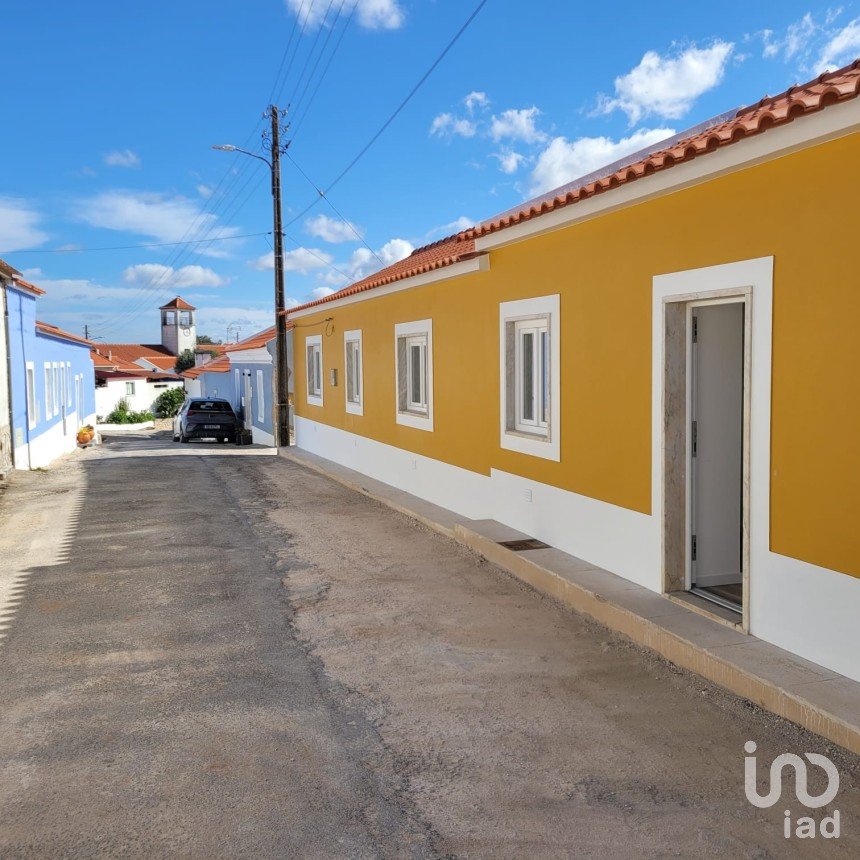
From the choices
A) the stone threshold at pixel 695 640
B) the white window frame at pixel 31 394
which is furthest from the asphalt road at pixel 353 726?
the white window frame at pixel 31 394

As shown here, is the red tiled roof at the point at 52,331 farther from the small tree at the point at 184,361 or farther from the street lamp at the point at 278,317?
the small tree at the point at 184,361

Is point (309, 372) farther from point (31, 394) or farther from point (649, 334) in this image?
point (649, 334)

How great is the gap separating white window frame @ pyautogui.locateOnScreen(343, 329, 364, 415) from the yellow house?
14.6 ft

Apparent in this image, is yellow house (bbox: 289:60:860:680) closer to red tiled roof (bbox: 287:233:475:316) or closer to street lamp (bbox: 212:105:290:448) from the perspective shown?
red tiled roof (bbox: 287:233:475:316)

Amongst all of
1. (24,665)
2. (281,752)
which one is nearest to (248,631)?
(24,665)

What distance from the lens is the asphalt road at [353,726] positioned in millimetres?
3338

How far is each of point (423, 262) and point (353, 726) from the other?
394 inches

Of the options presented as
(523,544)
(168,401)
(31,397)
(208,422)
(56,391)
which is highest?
(56,391)

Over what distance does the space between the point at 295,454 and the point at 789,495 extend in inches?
576

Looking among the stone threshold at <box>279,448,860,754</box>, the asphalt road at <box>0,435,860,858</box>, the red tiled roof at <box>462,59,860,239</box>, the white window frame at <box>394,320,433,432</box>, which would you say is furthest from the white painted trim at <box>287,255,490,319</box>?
the asphalt road at <box>0,435,860,858</box>

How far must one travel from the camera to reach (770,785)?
3633mm

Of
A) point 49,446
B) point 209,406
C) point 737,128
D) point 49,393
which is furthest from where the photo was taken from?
point 209,406

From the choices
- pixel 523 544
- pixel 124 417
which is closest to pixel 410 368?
pixel 523 544

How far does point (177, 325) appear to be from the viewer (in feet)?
257
